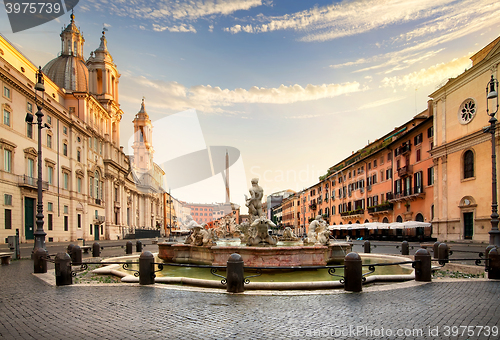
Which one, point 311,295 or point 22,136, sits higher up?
point 22,136

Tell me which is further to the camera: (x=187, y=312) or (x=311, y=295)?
(x=311, y=295)

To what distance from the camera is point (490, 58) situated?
27000 millimetres

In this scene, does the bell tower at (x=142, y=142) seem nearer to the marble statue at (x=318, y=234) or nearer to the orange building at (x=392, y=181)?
the orange building at (x=392, y=181)

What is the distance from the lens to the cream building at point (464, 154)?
27.5 m

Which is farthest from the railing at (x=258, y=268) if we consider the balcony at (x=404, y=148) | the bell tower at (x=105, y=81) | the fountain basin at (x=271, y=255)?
the bell tower at (x=105, y=81)

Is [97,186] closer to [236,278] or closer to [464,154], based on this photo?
[464,154]

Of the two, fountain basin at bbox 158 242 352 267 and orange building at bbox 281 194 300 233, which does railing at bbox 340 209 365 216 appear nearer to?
orange building at bbox 281 194 300 233

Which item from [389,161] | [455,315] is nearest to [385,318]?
[455,315]

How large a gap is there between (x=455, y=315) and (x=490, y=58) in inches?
1110

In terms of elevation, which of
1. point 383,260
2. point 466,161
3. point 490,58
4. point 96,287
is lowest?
point 383,260

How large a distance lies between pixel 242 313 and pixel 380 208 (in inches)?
1697

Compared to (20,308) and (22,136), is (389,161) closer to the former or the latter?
(22,136)

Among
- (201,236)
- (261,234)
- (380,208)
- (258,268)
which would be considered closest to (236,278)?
(258,268)

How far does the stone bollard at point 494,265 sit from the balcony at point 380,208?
3559 cm
